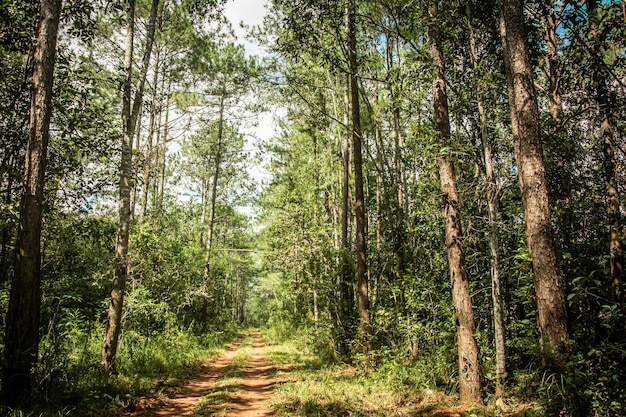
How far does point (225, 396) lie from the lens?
7641mm

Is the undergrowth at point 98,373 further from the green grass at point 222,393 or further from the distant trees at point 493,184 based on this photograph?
the distant trees at point 493,184

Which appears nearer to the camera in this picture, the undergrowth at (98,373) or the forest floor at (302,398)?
the undergrowth at (98,373)

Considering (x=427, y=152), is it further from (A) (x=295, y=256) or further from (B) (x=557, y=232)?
(A) (x=295, y=256)

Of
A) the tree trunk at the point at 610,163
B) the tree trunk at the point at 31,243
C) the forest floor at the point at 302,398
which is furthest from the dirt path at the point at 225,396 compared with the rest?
the tree trunk at the point at 610,163

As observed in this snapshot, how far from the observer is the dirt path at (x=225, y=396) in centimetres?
650

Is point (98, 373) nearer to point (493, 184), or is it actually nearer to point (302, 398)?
point (302, 398)

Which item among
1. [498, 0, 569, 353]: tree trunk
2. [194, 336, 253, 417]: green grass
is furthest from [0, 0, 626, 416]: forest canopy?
[194, 336, 253, 417]: green grass

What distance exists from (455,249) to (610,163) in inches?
118

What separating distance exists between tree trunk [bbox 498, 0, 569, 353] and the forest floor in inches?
57.9

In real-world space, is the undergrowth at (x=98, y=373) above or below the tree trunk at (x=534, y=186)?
below

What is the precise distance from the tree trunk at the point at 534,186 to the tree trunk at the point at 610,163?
160 centimetres

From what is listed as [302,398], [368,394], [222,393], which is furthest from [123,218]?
[368,394]

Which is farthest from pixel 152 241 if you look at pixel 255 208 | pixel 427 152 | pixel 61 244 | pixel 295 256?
pixel 255 208

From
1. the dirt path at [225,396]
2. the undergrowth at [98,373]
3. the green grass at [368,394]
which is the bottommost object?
the dirt path at [225,396]
